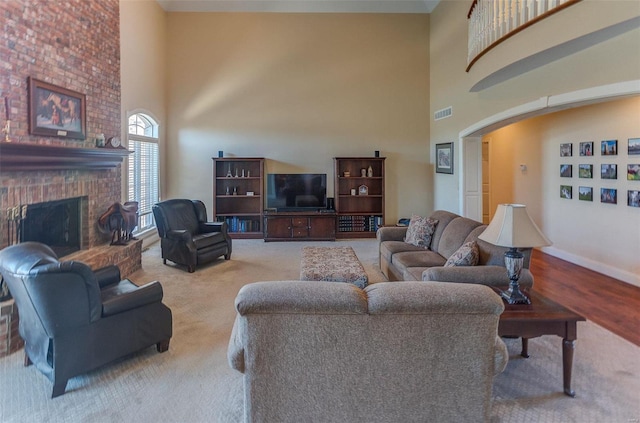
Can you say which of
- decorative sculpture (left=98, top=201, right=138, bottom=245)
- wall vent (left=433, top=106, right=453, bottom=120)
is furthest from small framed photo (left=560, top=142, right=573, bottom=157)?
decorative sculpture (left=98, top=201, right=138, bottom=245)

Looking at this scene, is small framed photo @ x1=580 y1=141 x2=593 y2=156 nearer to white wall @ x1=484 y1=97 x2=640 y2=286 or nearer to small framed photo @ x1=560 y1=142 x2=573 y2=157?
white wall @ x1=484 y1=97 x2=640 y2=286

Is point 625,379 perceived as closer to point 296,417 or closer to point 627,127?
point 296,417

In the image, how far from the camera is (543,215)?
21.7 feet

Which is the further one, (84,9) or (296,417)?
(84,9)

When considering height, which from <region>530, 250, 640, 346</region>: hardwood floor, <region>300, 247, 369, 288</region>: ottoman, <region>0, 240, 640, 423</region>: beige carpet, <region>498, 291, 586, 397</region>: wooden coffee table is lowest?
<region>0, 240, 640, 423</region>: beige carpet

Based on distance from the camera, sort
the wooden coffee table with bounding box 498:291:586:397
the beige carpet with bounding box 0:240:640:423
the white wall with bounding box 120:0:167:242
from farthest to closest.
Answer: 1. the white wall with bounding box 120:0:167:242
2. the wooden coffee table with bounding box 498:291:586:397
3. the beige carpet with bounding box 0:240:640:423

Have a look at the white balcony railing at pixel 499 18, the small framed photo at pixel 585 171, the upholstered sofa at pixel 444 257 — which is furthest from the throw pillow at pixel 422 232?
the small framed photo at pixel 585 171

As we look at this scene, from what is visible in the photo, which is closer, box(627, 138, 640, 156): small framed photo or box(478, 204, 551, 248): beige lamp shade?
box(478, 204, 551, 248): beige lamp shade

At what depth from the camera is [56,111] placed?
13.5ft

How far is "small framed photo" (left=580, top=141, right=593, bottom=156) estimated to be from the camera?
548 centimetres

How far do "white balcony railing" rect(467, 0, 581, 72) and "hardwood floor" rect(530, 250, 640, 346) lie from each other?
310cm

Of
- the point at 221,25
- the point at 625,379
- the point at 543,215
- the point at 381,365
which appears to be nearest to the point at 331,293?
the point at 381,365

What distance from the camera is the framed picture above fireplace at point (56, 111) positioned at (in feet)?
12.4

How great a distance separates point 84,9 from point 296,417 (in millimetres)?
5403
